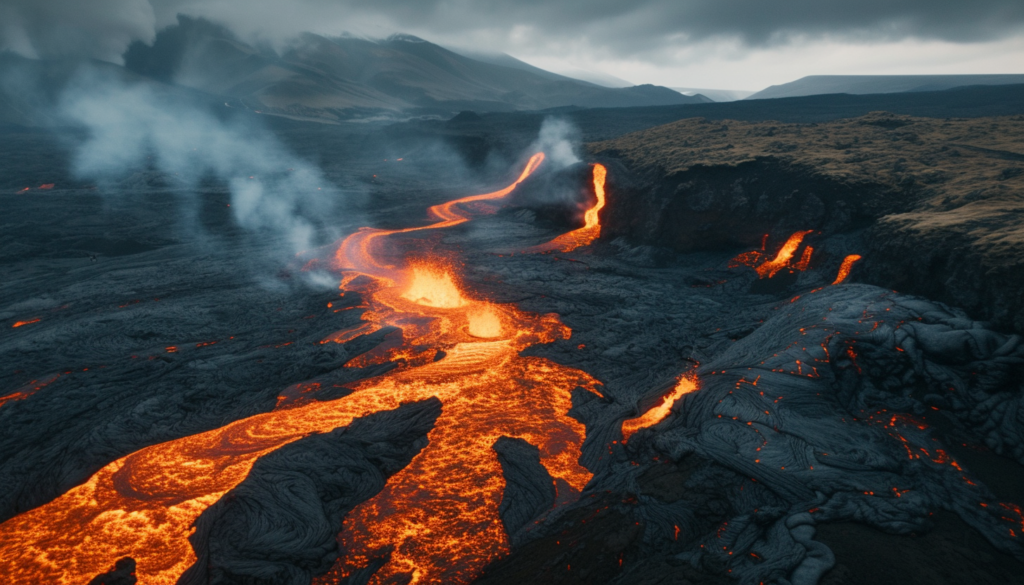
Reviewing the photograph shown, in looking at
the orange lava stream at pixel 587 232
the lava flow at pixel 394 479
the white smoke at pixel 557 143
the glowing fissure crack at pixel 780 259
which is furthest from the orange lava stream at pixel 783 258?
the white smoke at pixel 557 143

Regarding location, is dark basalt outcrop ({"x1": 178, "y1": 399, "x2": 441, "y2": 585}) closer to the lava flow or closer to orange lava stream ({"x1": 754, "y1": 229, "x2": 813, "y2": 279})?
the lava flow

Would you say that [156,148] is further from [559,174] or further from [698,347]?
[698,347]

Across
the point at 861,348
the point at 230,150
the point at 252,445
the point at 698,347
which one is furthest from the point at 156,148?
the point at 861,348

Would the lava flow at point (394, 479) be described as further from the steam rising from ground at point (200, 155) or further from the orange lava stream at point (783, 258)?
the steam rising from ground at point (200, 155)

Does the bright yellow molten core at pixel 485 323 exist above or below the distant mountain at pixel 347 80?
below

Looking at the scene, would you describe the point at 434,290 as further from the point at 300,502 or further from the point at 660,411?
the point at 300,502

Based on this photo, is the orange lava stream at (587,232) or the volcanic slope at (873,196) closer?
the volcanic slope at (873,196)

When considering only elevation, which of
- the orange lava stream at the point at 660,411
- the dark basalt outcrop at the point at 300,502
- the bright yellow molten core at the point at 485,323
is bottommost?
the orange lava stream at the point at 660,411
